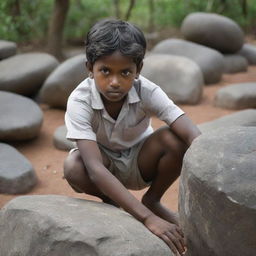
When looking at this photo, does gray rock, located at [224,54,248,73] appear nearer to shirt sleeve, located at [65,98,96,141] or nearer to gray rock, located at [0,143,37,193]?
gray rock, located at [0,143,37,193]

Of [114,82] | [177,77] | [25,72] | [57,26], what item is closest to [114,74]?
[114,82]

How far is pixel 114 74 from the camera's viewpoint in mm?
2352

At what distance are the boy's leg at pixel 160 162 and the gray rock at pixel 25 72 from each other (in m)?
3.16

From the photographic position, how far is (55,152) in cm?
459

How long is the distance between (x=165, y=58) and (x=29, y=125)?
2268 millimetres

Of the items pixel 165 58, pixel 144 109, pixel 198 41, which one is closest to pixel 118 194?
pixel 144 109

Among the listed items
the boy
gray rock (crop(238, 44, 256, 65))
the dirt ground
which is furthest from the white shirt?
gray rock (crop(238, 44, 256, 65))

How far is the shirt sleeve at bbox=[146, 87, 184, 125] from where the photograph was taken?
2.53m

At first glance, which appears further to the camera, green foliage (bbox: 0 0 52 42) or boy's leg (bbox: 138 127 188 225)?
green foliage (bbox: 0 0 52 42)

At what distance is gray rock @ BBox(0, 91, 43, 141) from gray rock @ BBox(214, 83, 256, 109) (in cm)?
208

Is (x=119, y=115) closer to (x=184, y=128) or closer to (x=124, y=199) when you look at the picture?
(x=184, y=128)

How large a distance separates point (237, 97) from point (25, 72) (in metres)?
2.27

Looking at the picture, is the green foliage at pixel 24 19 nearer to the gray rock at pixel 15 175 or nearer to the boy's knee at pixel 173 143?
the gray rock at pixel 15 175

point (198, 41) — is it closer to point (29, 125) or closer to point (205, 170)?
point (29, 125)
